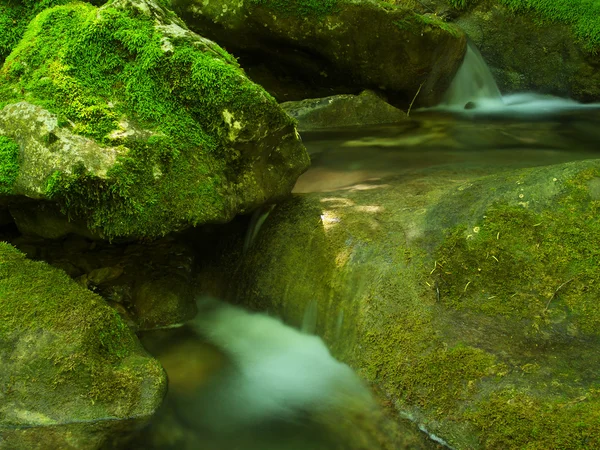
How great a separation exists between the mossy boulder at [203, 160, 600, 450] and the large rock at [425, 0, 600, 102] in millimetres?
6618

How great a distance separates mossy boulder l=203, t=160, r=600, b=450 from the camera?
9.14ft

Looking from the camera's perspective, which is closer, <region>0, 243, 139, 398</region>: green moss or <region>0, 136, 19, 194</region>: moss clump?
<region>0, 243, 139, 398</region>: green moss

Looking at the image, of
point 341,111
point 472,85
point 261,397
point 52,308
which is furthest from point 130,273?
point 472,85

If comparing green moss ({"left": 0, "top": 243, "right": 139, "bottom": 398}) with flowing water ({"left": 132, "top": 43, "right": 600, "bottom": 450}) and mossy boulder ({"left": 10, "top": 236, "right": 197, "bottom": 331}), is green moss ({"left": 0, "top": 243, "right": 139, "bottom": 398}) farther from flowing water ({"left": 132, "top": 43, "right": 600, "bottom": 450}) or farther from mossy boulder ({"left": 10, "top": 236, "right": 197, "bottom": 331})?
mossy boulder ({"left": 10, "top": 236, "right": 197, "bottom": 331})

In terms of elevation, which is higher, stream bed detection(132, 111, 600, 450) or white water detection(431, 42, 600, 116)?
white water detection(431, 42, 600, 116)

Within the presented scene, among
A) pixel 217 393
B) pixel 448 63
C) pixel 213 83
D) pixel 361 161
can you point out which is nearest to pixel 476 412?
pixel 217 393

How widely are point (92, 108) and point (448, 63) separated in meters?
6.80

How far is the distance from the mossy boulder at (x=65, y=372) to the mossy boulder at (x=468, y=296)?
1307 mm

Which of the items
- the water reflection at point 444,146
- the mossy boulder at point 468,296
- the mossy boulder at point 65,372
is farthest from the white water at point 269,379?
the water reflection at point 444,146

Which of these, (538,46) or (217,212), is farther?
(538,46)

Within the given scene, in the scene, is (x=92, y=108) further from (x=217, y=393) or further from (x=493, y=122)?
(x=493, y=122)

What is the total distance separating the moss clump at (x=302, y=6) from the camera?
25.5ft

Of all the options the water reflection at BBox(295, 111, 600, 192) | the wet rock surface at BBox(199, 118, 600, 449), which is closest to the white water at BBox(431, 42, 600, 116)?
the water reflection at BBox(295, 111, 600, 192)

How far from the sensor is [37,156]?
3.54 metres
